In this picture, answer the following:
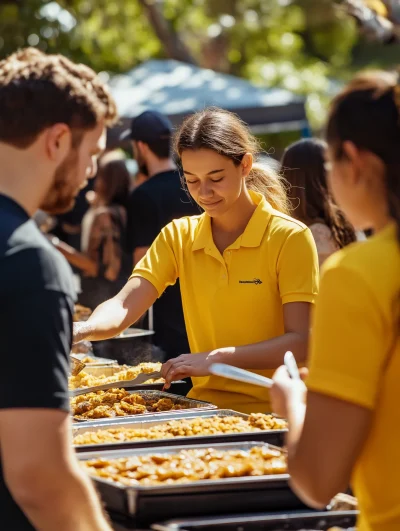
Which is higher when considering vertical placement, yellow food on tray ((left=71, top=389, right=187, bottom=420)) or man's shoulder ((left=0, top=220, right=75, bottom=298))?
man's shoulder ((left=0, top=220, right=75, bottom=298))

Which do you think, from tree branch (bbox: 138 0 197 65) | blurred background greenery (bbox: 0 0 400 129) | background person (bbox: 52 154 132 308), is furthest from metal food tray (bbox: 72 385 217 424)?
tree branch (bbox: 138 0 197 65)

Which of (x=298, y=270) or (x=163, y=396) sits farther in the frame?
(x=163, y=396)

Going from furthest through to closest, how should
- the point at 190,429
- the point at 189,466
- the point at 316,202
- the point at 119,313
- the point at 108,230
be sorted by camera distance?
the point at 108,230 < the point at 316,202 < the point at 119,313 < the point at 190,429 < the point at 189,466

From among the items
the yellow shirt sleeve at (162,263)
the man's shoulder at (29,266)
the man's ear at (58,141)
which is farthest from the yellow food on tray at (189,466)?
the yellow shirt sleeve at (162,263)

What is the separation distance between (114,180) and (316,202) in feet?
10.7

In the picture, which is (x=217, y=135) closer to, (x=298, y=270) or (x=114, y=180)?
(x=298, y=270)

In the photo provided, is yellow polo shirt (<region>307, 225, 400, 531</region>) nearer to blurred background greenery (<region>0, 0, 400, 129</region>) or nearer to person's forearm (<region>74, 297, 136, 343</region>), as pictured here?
person's forearm (<region>74, 297, 136, 343</region>)

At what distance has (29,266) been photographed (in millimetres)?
1908

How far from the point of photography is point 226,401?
3375mm

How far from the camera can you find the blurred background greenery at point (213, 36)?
1325 centimetres

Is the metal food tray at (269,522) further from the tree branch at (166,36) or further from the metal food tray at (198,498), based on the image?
the tree branch at (166,36)

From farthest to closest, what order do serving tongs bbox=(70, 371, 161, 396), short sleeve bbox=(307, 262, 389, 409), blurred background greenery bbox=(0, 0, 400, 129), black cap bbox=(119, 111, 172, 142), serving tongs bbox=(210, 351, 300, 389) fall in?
blurred background greenery bbox=(0, 0, 400, 129) → black cap bbox=(119, 111, 172, 142) → serving tongs bbox=(70, 371, 161, 396) → serving tongs bbox=(210, 351, 300, 389) → short sleeve bbox=(307, 262, 389, 409)

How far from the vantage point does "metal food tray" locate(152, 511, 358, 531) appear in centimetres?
224

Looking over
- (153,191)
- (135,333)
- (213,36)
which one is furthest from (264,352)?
(213,36)
